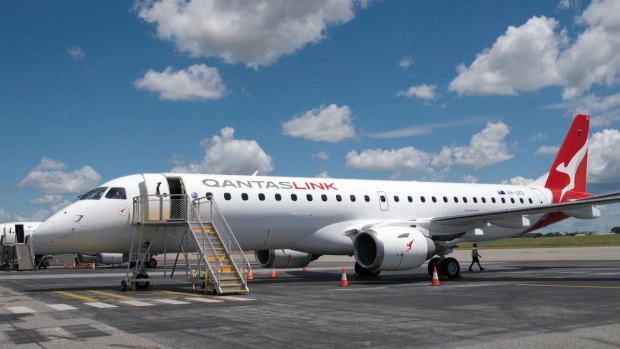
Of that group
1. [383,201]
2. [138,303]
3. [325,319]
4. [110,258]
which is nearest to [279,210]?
[383,201]

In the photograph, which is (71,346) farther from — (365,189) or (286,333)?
(365,189)

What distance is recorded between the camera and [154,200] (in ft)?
62.9

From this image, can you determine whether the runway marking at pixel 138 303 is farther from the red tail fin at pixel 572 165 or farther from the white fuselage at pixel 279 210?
the red tail fin at pixel 572 165

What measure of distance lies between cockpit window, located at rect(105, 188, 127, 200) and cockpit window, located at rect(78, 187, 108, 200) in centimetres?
24

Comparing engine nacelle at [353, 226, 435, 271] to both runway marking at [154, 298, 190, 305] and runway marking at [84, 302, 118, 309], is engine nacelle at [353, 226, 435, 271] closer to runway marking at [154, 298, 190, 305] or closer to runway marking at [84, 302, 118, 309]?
runway marking at [154, 298, 190, 305]

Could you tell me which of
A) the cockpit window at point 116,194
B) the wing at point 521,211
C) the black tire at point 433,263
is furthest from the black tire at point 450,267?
the cockpit window at point 116,194

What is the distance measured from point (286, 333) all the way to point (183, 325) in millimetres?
2119

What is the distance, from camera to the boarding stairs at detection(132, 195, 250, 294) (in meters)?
17.0

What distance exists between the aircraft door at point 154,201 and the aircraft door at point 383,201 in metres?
8.67

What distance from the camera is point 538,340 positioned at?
332 inches

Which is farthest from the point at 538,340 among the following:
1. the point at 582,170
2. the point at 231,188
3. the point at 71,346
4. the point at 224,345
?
the point at 582,170

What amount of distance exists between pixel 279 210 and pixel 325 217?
2.02 metres

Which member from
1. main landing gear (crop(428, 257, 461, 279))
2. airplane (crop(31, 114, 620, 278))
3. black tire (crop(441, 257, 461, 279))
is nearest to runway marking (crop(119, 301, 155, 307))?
airplane (crop(31, 114, 620, 278))

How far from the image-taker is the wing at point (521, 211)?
2058 centimetres
